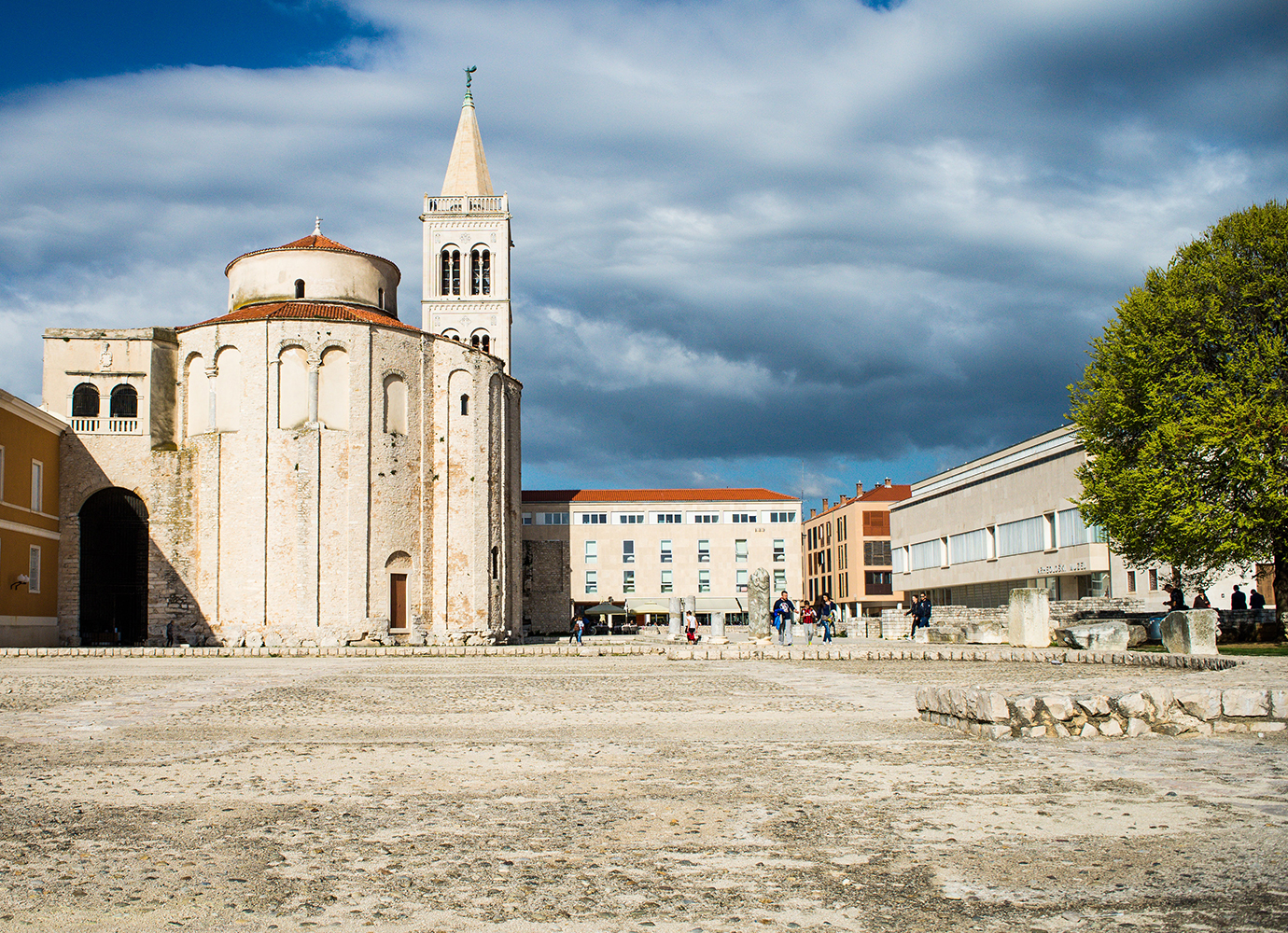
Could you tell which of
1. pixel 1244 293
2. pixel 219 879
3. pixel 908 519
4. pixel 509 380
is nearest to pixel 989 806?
pixel 219 879

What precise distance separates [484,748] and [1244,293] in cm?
2465

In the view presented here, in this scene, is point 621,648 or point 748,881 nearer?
point 748,881

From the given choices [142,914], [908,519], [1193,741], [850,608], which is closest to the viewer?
[142,914]

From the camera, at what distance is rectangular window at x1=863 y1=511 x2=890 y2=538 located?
3529 inches

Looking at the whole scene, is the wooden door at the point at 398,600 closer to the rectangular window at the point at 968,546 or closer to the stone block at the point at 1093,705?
the rectangular window at the point at 968,546

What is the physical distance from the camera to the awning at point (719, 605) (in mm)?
87625

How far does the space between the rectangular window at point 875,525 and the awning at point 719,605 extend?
12.4m

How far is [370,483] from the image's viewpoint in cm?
4303

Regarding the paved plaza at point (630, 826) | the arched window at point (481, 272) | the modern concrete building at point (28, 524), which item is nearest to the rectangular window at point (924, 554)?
the arched window at point (481, 272)

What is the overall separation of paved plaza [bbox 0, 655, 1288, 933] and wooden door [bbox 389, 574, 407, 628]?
32131 millimetres

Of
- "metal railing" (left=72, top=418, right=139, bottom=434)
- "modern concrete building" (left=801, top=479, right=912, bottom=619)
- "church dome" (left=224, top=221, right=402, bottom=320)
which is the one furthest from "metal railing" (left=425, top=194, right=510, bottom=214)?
"modern concrete building" (left=801, top=479, right=912, bottom=619)

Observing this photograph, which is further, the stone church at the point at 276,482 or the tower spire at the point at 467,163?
the tower spire at the point at 467,163

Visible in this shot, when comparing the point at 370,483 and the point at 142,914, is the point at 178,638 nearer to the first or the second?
the point at 370,483

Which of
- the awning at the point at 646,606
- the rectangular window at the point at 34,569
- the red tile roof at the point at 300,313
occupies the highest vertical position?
the red tile roof at the point at 300,313
